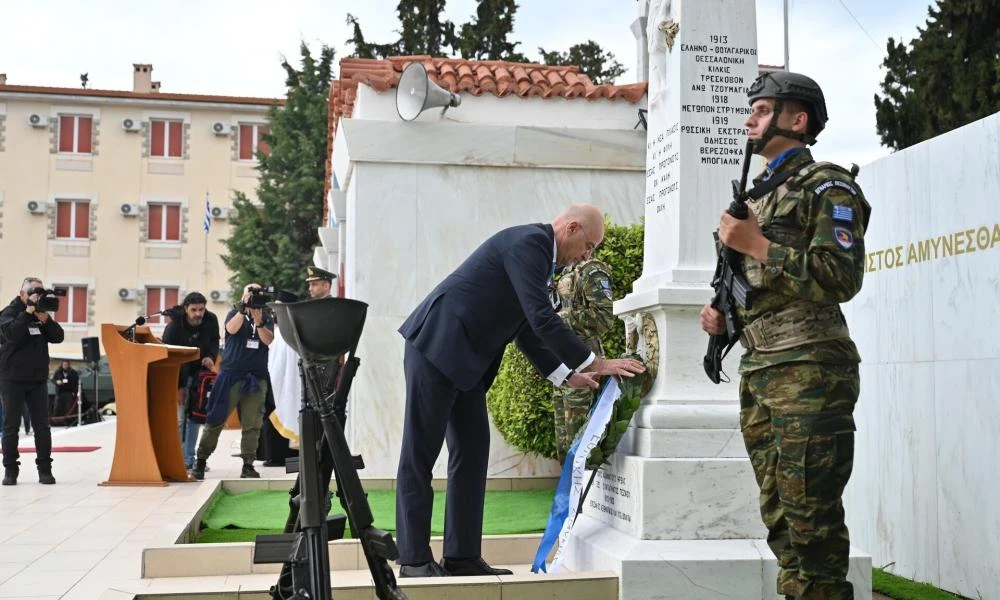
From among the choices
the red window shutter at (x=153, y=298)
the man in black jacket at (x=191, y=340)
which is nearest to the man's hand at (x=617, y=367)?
the man in black jacket at (x=191, y=340)

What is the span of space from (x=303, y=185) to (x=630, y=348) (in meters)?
28.5

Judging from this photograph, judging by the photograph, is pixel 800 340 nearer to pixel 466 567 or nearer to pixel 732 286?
pixel 732 286

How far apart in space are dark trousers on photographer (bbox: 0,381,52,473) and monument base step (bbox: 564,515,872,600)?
832 cm

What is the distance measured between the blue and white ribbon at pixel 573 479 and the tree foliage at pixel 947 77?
1716 centimetres

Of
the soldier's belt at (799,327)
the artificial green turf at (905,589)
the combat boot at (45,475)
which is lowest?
the combat boot at (45,475)

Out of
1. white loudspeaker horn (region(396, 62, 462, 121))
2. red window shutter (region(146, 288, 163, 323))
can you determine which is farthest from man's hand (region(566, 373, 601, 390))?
red window shutter (region(146, 288, 163, 323))

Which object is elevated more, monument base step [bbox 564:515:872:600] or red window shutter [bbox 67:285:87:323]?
red window shutter [bbox 67:285:87:323]

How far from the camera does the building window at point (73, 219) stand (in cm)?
4703

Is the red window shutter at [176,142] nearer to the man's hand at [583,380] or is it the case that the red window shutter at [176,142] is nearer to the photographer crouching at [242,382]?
the photographer crouching at [242,382]

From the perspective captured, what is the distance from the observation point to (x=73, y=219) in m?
47.2

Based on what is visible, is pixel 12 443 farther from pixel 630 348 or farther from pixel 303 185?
pixel 303 185

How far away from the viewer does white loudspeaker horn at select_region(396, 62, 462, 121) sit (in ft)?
35.5

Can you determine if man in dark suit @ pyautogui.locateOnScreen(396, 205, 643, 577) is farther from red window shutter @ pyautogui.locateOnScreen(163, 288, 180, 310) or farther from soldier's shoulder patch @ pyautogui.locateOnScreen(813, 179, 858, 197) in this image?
red window shutter @ pyautogui.locateOnScreen(163, 288, 180, 310)

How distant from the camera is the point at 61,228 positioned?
154ft
